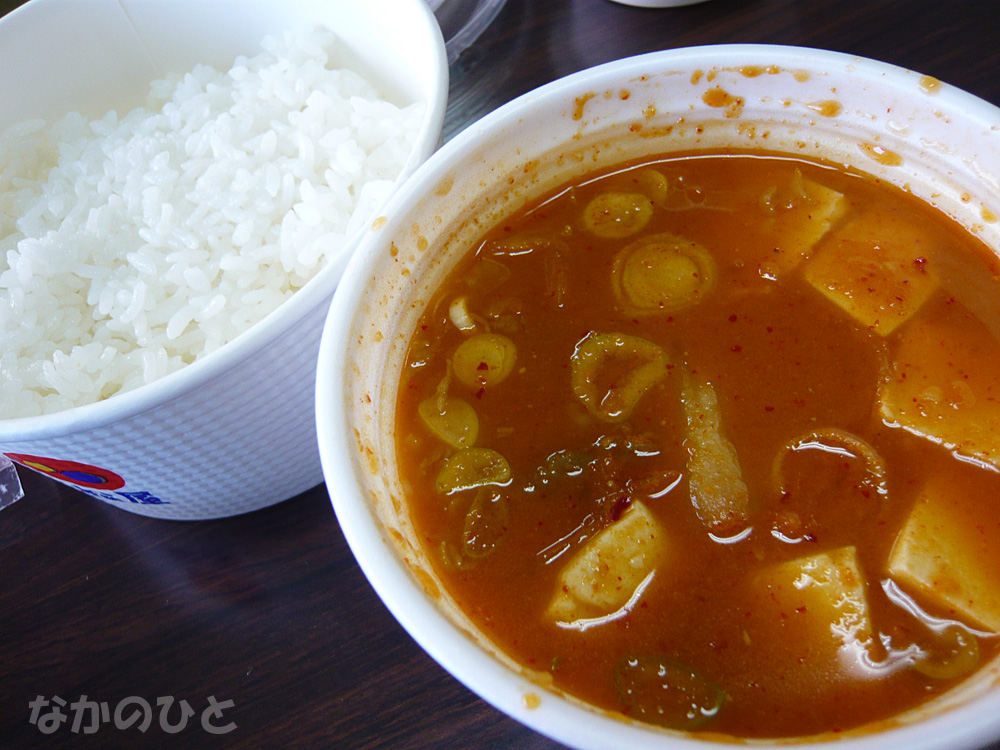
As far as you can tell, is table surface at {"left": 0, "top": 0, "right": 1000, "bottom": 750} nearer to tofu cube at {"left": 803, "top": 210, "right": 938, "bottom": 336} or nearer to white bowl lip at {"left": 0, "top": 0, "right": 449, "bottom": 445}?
white bowl lip at {"left": 0, "top": 0, "right": 449, "bottom": 445}

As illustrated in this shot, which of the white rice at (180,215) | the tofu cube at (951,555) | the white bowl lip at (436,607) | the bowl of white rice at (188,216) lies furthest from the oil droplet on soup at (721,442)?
the white rice at (180,215)

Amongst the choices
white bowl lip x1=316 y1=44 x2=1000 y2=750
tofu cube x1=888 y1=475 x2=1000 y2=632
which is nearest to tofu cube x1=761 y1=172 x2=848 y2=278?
white bowl lip x1=316 y1=44 x2=1000 y2=750

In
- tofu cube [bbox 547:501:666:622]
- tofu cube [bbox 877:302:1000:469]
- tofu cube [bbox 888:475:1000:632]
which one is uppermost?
tofu cube [bbox 547:501:666:622]

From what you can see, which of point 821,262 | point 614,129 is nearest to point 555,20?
point 614,129

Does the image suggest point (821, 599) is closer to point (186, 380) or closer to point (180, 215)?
point (186, 380)

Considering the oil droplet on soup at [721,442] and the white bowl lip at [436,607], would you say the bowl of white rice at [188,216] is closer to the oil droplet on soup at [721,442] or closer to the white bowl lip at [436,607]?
the white bowl lip at [436,607]

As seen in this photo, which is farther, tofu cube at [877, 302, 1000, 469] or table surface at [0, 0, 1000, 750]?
table surface at [0, 0, 1000, 750]
